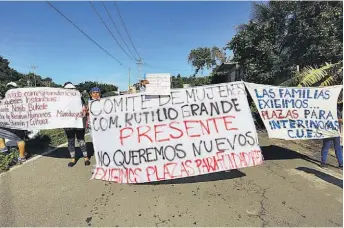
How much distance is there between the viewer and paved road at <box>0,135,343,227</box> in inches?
150

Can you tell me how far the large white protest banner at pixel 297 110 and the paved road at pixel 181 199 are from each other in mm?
797

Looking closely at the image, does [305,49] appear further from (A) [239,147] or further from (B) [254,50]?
(A) [239,147]

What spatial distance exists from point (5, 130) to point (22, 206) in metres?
2.92

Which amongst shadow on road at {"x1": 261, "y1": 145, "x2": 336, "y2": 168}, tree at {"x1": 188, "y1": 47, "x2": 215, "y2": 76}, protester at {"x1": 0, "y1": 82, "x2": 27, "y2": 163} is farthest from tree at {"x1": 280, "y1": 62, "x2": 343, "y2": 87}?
tree at {"x1": 188, "y1": 47, "x2": 215, "y2": 76}

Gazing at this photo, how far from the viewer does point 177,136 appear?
486 cm

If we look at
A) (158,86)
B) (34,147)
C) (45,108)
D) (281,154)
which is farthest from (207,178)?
(34,147)

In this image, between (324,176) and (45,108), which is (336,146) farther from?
(45,108)

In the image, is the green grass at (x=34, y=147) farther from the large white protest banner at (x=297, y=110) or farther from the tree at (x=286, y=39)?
the tree at (x=286, y=39)

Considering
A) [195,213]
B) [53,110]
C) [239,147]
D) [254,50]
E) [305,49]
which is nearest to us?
[195,213]

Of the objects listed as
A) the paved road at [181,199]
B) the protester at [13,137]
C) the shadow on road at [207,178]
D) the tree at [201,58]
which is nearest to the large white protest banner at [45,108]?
the protester at [13,137]

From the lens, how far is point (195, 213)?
399 centimetres

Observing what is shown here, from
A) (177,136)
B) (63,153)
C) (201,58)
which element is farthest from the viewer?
(201,58)

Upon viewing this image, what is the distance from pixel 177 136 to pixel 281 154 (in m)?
3.59

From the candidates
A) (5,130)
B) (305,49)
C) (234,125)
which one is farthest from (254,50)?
(5,130)
